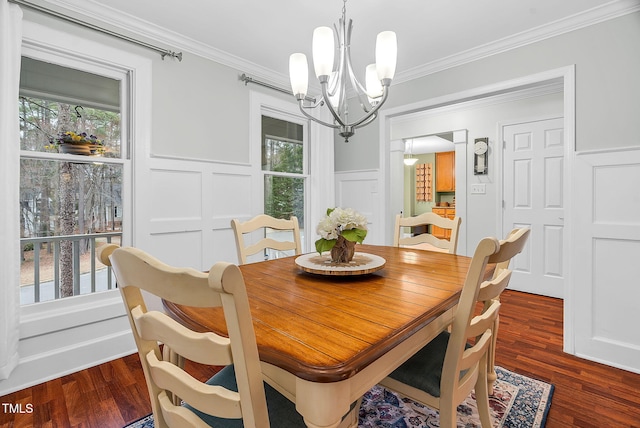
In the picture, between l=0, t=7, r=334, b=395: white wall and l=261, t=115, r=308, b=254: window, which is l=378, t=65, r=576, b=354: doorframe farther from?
l=0, t=7, r=334, b=395: white wall

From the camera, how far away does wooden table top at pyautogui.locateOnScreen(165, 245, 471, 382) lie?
706 mm

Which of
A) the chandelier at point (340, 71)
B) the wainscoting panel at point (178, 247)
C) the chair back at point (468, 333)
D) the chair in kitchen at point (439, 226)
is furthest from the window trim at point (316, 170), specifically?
the chair back at point (468, 333)

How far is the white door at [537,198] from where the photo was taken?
11.8 ft

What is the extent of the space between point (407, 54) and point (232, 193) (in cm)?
201

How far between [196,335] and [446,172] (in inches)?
311

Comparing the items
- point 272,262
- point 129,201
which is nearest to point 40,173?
point 129,201

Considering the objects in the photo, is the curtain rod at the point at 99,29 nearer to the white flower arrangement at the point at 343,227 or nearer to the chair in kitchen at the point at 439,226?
the white flower arrangement at the point at 343,227

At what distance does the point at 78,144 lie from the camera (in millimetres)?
2189

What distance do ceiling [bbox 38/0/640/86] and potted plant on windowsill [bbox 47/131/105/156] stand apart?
778 mm

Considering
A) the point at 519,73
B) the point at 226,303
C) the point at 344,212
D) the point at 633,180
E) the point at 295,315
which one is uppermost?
the point at 519,73

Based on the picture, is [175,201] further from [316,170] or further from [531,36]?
[531,36]

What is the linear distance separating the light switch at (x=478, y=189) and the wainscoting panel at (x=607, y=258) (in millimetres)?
1884

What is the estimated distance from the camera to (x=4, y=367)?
1764mm

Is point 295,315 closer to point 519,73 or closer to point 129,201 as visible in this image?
point 129,201
